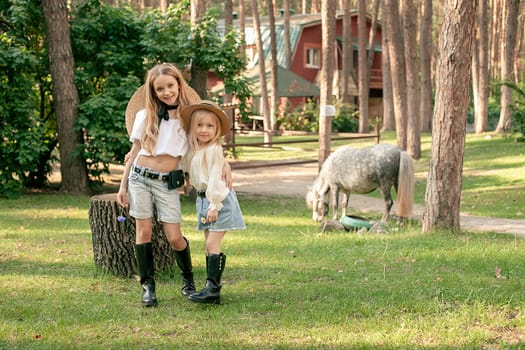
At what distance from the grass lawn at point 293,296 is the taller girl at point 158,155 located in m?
0.74

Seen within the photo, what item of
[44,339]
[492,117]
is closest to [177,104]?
[44,339]

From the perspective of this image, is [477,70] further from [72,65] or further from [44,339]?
[44,339]

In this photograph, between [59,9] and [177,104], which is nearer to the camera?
[177,104]

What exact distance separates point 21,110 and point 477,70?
25.5 metres

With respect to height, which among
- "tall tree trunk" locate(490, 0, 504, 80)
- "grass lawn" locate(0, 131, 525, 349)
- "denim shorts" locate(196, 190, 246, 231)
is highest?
"tall tree trunk" locate(490, 0, 504, 80)

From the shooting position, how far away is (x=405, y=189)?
11039 mm

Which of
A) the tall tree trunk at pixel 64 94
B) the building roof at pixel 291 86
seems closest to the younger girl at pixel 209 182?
the tall tree trunk at pixel 64 94

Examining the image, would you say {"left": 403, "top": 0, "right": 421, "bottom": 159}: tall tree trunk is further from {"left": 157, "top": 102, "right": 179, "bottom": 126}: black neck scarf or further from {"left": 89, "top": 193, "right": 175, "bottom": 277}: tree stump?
{"left": 157, "top": 102, "right": 179, "bottom": 126}: black neck scarf

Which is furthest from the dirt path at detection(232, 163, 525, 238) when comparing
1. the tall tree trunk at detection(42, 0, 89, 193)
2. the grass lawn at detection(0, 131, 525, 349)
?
the tall tree trunk at detection(42, 0, 89, 193)

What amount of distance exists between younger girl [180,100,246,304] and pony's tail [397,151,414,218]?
538cm

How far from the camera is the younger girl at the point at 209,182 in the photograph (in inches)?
238

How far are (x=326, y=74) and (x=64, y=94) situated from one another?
22.9ft

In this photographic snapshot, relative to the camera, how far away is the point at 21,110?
48.0 feet

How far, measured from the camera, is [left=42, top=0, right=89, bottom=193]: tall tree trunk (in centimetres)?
1485
